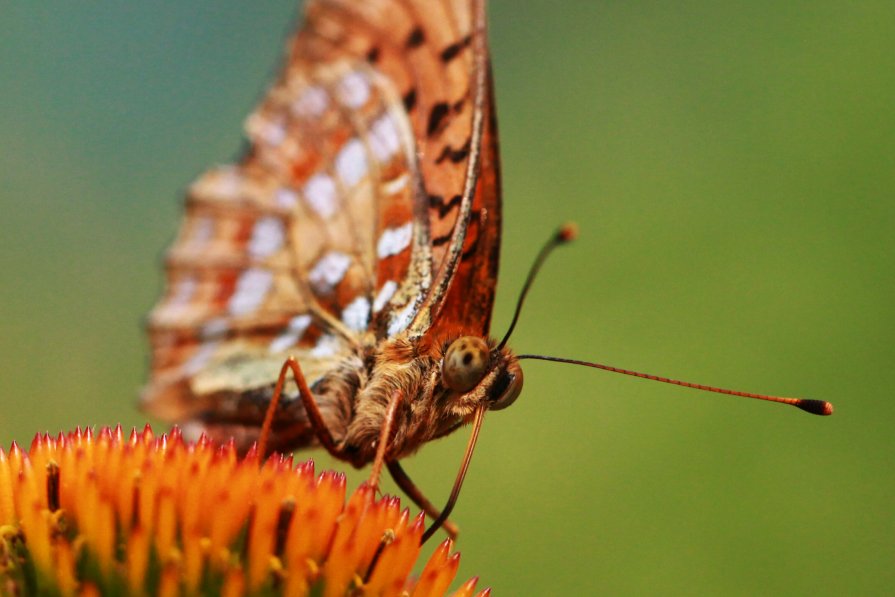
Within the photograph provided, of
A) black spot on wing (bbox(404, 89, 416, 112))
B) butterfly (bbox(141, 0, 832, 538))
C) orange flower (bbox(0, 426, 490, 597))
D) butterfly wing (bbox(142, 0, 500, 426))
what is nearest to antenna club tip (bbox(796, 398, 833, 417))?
butterfly (bbox(141, 0, 832, 538))

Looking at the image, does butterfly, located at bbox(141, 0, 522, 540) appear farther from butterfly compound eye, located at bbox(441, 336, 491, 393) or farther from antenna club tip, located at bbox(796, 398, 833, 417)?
antenna club tip, located at bbox(796, 398, 833, 417)

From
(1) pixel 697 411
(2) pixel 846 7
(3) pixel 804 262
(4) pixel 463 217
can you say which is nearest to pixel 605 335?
(1) pixel 697 411

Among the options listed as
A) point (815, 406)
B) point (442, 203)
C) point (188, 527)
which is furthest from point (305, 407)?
point (815, 406)

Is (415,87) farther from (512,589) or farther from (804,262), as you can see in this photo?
(804,262)

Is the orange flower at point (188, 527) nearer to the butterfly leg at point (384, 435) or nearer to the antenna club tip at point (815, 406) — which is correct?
the butterfly leg at point (384, 435)

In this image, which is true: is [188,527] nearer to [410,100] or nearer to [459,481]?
[459,481]

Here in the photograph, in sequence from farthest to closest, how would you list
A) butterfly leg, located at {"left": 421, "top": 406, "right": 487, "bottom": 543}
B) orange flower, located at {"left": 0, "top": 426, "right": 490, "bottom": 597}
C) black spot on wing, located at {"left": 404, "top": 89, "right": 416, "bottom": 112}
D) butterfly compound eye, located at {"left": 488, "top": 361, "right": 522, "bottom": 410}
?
black spot on wing, located at {"left": 404, "top": 89, "right": 416, "bottom": 112}
butterfly compound eye, located at {"left": 488, "top": 361, "right": 522, "bottom": 410}
butterfly leg, located at {"left": 421, "top": 406, "right": 487, "bottom": 543}
orange flower, located at {"left": 0, "top": 426, "right": 490, "bottom": 597}

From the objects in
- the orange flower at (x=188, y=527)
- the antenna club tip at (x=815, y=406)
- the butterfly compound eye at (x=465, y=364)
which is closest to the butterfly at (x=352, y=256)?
the butterfly compound eye at (x=465, y=364)
